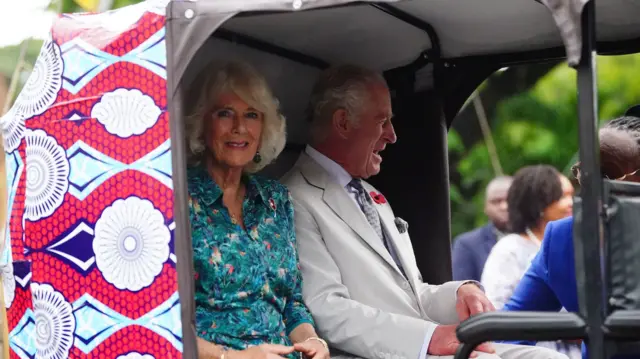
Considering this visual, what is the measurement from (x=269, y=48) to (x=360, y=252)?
0.98 m

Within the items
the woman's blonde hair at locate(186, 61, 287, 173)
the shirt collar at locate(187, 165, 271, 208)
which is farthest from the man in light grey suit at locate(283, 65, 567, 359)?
the shirt collar at locate(187, 165, 271, 208)

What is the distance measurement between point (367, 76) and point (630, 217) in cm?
179

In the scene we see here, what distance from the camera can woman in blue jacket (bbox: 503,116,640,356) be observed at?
11.6ft

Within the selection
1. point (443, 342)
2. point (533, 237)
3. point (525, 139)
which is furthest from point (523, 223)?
point (525, 139)

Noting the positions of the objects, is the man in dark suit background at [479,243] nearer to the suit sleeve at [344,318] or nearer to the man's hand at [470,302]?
the man's hand at [470,302]

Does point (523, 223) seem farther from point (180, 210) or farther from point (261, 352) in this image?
point (180, 210)

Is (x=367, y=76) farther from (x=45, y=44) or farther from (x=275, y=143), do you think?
(x=45, y=44)

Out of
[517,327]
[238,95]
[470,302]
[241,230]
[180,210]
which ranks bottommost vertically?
[470,302]

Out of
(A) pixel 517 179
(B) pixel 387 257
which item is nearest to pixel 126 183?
(B) pixel 387 257

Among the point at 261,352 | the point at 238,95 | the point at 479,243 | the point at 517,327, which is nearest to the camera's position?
the point at 517,327

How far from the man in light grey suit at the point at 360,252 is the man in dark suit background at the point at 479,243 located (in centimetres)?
206

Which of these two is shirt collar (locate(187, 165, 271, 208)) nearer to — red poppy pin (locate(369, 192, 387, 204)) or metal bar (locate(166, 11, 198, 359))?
metal bar (locate(166, 11, 198, 359))

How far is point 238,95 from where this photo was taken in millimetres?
3646

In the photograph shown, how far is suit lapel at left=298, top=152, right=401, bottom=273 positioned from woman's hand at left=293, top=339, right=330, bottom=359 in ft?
1.73
